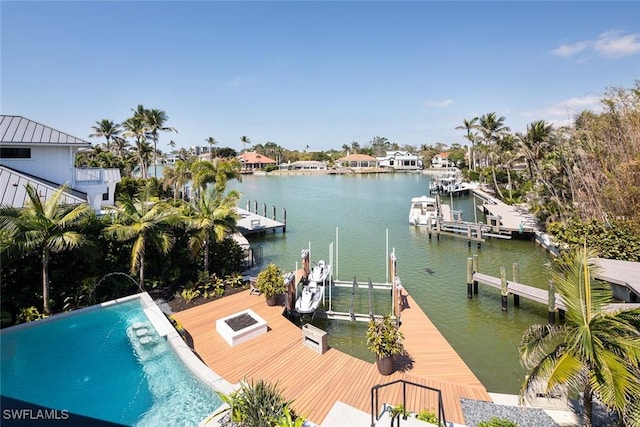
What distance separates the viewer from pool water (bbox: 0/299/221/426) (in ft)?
22.1

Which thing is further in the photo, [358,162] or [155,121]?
[358,162]

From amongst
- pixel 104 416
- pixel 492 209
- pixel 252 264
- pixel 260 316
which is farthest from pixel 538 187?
pixel 104 416

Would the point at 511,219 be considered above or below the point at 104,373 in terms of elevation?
above

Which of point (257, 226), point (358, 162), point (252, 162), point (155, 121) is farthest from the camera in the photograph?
point (358, 162)

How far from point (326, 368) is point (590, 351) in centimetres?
539

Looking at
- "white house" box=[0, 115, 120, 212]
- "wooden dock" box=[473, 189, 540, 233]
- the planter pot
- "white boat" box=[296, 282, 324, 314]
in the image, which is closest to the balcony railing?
"white house" box=[0, 115, 120, 212]

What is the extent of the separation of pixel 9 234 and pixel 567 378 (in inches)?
513

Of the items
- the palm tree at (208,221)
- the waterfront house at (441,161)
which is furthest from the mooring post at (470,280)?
the waterfront house at (441,161)

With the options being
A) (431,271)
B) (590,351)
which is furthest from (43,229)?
(431,271)

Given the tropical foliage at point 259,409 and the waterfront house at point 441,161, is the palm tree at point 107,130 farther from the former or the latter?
the waterfront house at point 441,161

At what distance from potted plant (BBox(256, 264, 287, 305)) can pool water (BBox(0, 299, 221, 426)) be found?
3.61 metres

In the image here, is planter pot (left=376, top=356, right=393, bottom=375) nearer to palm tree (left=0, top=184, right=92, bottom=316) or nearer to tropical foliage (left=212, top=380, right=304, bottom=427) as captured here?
tropical foliage (left=212, top=380, right=304, bottom=427)

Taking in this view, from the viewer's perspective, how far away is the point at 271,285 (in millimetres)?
11812

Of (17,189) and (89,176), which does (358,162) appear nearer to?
(89,176)
